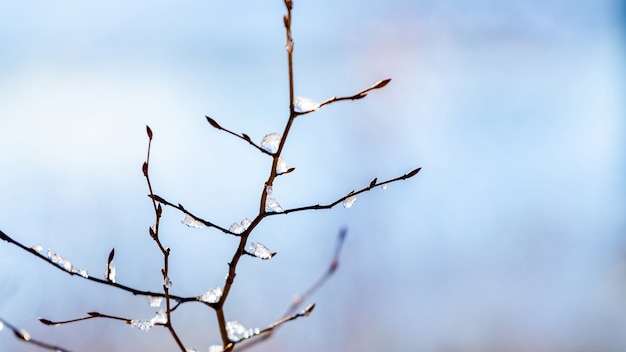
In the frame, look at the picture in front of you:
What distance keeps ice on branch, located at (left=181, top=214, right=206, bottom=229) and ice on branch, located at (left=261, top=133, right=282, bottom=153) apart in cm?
17

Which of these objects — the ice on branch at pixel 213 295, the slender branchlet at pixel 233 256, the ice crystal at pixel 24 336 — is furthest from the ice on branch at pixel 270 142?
the ice crystal at pixel 24 336

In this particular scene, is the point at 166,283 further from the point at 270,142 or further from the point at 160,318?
the point at 270,142

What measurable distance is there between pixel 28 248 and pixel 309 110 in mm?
448

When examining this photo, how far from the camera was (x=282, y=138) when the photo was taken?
608 mm

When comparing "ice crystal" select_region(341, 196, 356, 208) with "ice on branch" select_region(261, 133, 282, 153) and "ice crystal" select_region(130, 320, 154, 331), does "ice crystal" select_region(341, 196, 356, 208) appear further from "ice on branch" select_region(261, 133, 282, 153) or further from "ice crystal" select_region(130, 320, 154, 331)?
"ice crystal" select_region(130, 320, 154, 331)

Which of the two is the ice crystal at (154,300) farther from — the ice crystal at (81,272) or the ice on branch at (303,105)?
the ice on branch at (303,105)

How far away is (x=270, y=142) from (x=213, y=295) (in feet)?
0.90

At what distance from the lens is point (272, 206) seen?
67 centimetres

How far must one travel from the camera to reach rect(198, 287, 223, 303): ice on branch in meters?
0.72

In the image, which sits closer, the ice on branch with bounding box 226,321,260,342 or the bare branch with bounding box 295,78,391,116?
the bare branch with bounding box 295,78,391,116

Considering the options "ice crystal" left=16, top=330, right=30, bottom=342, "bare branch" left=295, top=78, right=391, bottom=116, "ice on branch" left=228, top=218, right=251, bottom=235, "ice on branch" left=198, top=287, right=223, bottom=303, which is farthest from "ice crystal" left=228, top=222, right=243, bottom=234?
"ice crystal" left=16, top=330, right=30, bottom=342

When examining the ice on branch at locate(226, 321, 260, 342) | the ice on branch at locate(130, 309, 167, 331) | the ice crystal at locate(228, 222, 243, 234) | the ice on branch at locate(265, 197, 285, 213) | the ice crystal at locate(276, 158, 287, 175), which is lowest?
the ice on branch at locate(226, 321, 260, 342)

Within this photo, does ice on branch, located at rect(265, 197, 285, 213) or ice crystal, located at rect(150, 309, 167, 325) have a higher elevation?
ice on branch, located at rect(265, 197, 285, 213)

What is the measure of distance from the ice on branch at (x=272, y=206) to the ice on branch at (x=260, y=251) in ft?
0.25
